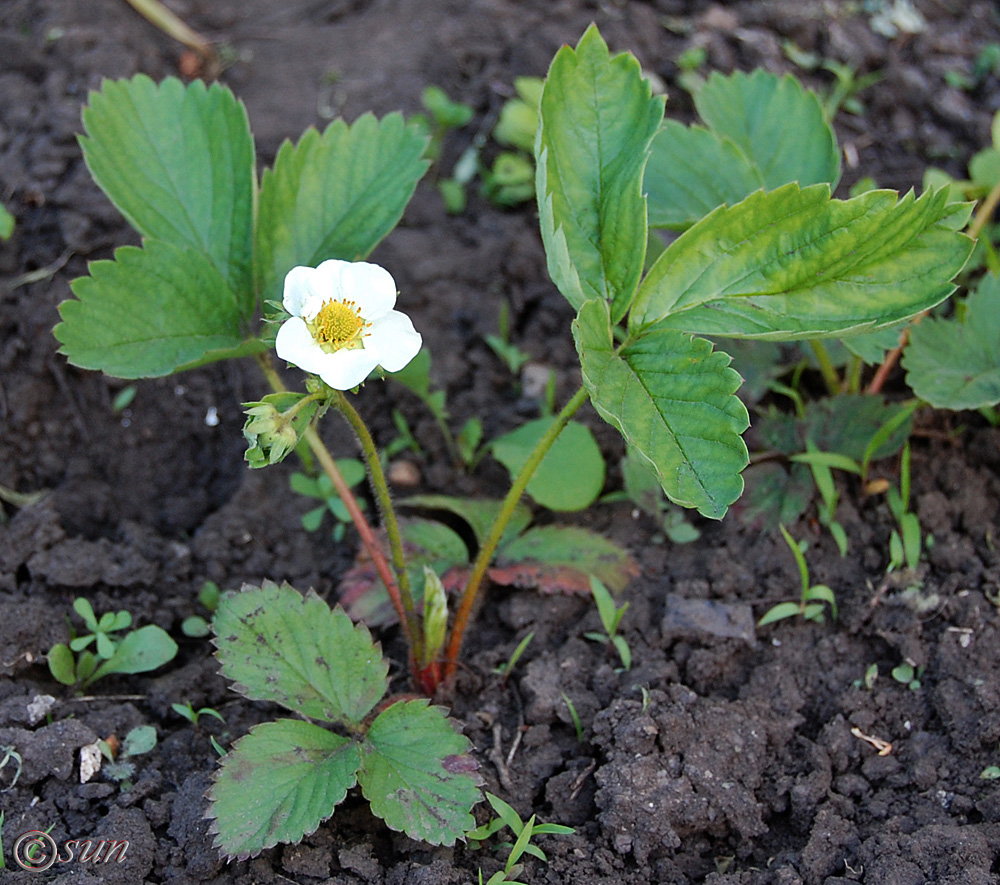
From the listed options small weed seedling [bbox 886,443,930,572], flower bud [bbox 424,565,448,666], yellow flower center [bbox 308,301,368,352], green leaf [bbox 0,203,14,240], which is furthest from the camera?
green leaf [bbox 0,203,14,240]

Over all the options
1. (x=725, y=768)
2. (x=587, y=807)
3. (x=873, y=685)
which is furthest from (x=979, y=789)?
(x=587, y=807)

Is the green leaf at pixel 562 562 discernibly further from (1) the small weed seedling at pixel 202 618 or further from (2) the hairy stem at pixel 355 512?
(1) the small weed seedling at pixel 202 618

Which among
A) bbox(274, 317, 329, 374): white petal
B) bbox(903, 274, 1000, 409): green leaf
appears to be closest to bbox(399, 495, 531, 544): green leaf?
bbox(274, 317, 329, 374): white petal

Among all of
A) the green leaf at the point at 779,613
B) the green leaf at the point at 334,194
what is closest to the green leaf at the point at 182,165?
the green leaf at the point at 334,194

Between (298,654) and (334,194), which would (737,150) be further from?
(298,654)

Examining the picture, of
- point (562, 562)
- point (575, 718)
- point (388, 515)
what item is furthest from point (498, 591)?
point (388, 515)

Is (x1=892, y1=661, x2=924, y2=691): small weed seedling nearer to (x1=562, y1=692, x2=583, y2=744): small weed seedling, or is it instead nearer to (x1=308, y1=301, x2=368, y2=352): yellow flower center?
(x1=562, y1=692, x2=583, y2=744): small weed seedling
